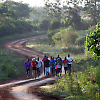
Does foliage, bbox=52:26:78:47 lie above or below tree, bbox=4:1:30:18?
below

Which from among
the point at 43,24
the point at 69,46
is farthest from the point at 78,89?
the point at 43,24

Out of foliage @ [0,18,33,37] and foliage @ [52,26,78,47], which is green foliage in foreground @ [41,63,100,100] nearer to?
foliage @ [52,26,78,47]

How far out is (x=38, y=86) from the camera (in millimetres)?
13609

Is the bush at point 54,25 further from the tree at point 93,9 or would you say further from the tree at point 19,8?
the tree at point 19,8

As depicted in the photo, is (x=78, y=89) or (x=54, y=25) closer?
(x=78, y=89)

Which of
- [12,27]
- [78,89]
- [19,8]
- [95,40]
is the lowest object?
[78,89]

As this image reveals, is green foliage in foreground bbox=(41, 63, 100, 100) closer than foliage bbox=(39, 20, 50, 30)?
Yes

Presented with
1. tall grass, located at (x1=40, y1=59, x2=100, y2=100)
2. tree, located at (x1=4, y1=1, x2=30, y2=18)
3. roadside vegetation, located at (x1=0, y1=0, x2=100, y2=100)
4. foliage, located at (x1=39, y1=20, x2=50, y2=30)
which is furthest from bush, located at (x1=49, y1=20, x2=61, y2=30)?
tall grass, located at (x1=40, y1=59, x2=100, y2=100)

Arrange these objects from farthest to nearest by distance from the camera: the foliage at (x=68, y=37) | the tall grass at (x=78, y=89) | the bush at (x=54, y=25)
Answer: the bush at (x=54, y=25) → the foliage at (x=68, y=37) → the tall grass at (x=78, y=89)

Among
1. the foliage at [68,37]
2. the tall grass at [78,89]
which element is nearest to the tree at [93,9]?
the foliage at [68,37]

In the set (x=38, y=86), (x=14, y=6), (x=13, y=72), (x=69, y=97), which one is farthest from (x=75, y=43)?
(x=14, y=6)

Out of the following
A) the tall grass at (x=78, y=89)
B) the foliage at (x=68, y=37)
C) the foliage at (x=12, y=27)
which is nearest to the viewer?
the tall grass at (x=78, y=89)

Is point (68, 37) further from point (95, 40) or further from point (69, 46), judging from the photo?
point (95, 40)

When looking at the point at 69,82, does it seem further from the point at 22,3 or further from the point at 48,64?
the point at 22,3
